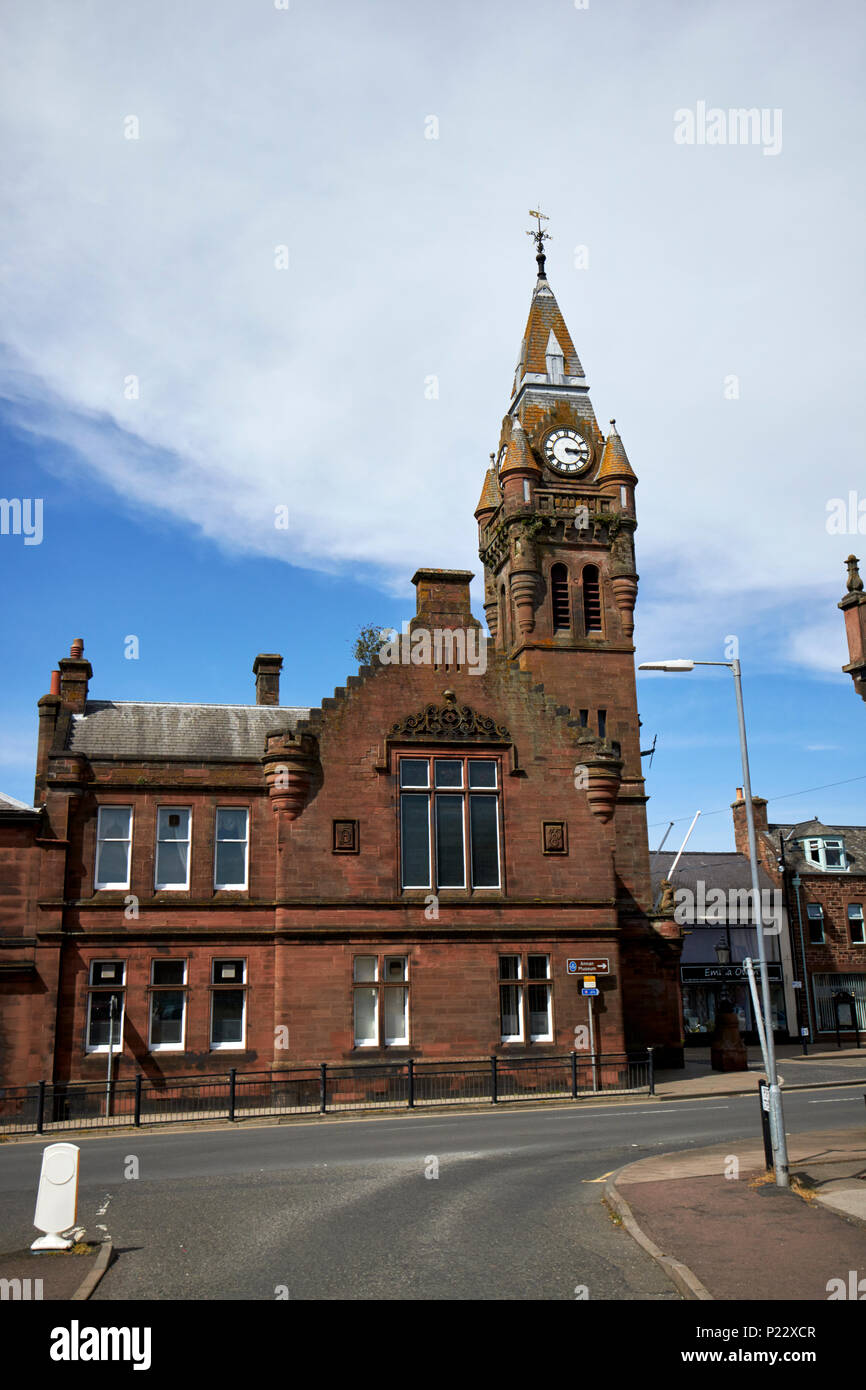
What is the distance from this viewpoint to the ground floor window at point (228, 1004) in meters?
28.2

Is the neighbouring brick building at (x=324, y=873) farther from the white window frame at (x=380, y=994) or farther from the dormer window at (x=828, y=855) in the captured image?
the dormer window at (x=828, y=855)

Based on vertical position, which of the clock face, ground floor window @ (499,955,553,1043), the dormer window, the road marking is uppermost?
the clock face

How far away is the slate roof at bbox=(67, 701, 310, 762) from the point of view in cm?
3027

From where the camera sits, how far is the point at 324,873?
95.2 feet

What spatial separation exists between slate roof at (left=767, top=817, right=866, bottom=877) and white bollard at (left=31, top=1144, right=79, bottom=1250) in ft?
152

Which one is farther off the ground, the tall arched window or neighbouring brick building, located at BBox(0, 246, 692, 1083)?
the tall arched window

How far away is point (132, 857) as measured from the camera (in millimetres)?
28516

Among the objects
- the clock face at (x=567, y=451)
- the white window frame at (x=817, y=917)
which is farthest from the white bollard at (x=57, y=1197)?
the white window frame at (x=817, y=917)

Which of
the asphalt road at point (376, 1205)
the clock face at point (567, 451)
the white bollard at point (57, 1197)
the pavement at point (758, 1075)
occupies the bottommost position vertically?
the pavement at point (758, 1075)

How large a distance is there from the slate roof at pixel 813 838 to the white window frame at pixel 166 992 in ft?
110

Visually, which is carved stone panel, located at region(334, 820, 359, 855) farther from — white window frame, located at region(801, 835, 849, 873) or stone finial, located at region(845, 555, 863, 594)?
white window frame, located at region(801, 835, 849, 873)

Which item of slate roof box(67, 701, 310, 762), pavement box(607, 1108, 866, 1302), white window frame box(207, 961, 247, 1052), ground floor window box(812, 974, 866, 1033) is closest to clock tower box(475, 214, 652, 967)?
slate roof box(67, 701, 310, 762)
